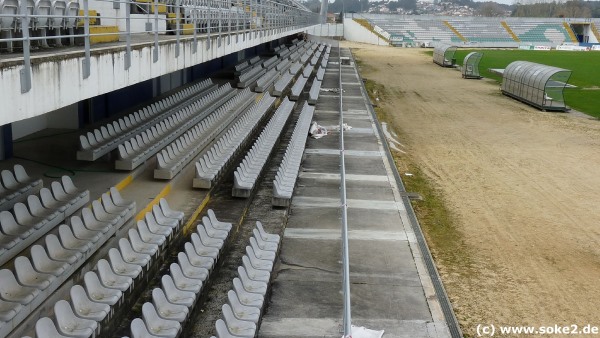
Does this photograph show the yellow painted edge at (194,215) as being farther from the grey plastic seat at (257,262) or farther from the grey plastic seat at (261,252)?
the grey plastic seat at (257,262)

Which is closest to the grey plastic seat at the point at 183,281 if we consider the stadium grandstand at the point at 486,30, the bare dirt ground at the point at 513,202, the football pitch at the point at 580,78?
the bare dirt ground at the point at 513,202

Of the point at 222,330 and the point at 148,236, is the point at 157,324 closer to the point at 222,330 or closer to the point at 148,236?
the point at 222,330

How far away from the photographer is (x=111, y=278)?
24.7 ft

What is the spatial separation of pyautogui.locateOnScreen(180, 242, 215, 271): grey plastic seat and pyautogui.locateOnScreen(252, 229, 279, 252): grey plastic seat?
1085mm

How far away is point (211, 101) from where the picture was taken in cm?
2189

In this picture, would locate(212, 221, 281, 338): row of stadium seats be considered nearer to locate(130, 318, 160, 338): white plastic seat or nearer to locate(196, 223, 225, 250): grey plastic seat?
locate(196, 223, 225, 250): grey plastic seat

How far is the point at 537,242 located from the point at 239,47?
10.3 m

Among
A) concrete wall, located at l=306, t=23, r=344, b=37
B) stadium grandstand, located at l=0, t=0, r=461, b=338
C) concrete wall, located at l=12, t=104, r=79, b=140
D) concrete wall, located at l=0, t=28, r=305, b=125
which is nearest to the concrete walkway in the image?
stadium grandstand, located at l=0, t=0, r=461, b=338

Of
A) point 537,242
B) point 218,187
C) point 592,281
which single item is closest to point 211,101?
point 218,187

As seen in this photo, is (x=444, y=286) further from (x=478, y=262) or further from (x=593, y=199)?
(x=593, y=199)

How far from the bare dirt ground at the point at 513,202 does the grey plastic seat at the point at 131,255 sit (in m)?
4.39

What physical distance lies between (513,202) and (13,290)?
11.3 m

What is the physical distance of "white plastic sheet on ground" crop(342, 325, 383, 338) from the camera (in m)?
7.86

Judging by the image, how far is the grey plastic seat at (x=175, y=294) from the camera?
7422mm
